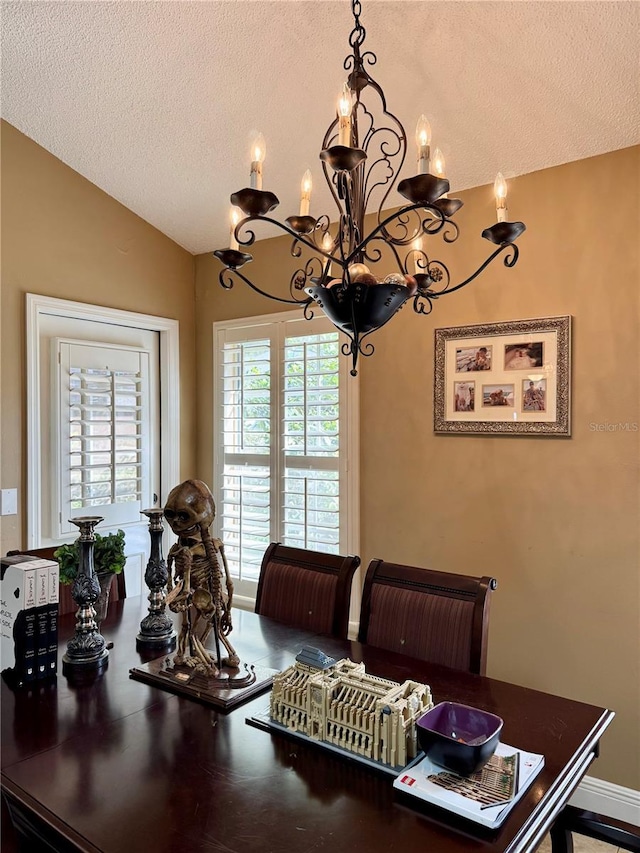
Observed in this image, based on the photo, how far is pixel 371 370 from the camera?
9.66 ft

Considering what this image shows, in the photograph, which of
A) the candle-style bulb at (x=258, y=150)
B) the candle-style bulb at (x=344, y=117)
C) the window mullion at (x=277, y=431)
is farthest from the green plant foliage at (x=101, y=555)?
the window mullion at (x=277, y=431)

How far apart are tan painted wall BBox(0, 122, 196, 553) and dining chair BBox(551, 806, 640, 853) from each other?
248 cm

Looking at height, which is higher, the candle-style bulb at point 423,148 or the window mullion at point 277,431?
the candle-style bulb at point 423,148

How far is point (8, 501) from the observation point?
9.08 ft

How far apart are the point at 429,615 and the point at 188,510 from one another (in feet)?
2.82

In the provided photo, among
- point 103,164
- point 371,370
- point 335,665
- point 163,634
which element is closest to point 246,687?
point 335,665

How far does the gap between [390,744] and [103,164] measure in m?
2.96

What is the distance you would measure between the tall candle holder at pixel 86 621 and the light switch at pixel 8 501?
1282mm

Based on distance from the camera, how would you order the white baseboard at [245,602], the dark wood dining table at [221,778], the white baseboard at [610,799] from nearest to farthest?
the dark wood dining table at [221,778] → the white baseboard at [610,799] → the white baseboard at [245,602]

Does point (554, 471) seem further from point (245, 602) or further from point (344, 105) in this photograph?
point (245, 602)

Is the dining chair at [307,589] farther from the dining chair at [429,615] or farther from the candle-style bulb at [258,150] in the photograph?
the candle-style bulb at [258,150]

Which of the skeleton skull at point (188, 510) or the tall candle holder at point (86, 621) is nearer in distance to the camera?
the skeleton skull at point (188, 510)

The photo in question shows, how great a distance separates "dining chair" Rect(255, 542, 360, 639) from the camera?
2110 millimetres

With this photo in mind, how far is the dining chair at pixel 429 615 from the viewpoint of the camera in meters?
1.79
